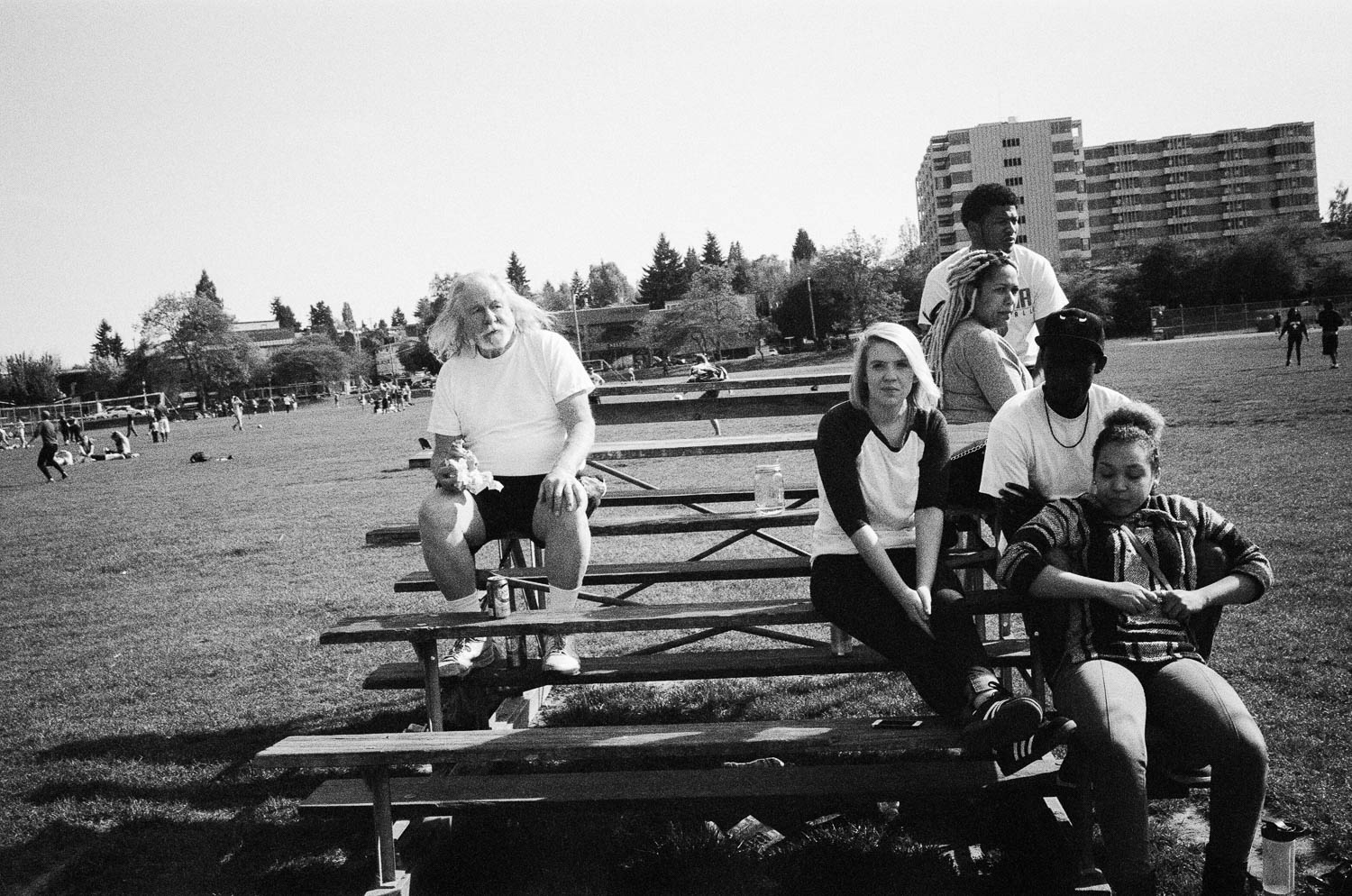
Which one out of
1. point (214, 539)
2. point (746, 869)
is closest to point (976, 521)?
point (746, 869)

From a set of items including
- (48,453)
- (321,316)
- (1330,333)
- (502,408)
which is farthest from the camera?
(321,316)

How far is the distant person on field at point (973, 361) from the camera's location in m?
4.07

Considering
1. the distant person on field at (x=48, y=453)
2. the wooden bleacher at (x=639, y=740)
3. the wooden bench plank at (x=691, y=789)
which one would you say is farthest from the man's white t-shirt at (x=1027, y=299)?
the distant person on field at (x=48, y=453)

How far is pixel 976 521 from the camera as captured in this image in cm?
439

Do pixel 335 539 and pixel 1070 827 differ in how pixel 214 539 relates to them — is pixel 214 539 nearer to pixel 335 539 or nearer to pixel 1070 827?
pixel 335 539

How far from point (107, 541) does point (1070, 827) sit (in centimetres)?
1252

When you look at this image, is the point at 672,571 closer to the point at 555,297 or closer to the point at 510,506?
the point at 510,506

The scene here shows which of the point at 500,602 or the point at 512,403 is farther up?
the point at 512,403

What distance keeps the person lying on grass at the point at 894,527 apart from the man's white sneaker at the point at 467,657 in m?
1.55

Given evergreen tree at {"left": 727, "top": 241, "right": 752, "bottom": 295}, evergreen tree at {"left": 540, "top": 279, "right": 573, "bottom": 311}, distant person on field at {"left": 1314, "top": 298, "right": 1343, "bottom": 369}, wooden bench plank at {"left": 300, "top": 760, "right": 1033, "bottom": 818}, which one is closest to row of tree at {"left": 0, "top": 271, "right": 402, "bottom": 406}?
evergreen tree at {"left": 540, "top": 279, "right": 573, "bottom": 311}

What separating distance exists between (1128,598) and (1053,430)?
80cm

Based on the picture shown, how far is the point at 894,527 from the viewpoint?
354 centimetres

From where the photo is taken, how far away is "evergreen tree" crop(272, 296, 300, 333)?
552 feet

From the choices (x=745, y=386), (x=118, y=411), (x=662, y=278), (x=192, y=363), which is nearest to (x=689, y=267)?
(x=662, y=278)
